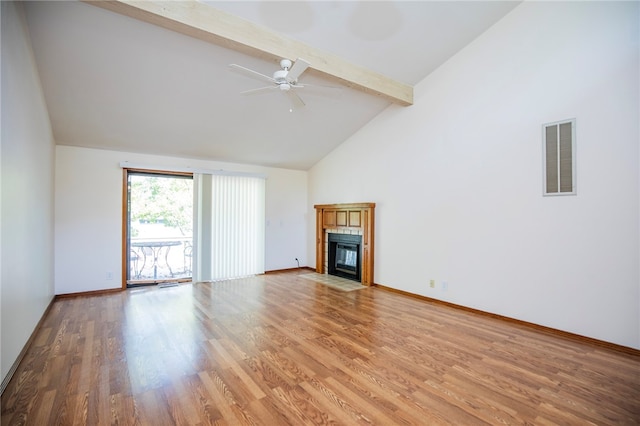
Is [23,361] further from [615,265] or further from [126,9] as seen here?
[615,265]

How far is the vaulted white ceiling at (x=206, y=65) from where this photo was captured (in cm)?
291

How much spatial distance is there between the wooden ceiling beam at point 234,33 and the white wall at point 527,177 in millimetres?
1332

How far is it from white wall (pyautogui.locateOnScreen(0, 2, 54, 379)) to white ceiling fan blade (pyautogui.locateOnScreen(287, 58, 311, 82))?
2.13 meters

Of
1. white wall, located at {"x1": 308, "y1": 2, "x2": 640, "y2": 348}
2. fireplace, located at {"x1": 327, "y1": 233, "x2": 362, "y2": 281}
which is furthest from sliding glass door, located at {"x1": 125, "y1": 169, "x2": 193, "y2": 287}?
white wall, located at {"x1": 308, "y1": 2, "x2": 640, "y2": 348}

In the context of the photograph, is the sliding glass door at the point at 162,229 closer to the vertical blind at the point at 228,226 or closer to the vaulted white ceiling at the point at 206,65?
the vertical blind at the point at 228,226

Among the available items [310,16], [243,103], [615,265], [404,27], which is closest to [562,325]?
[615,265]

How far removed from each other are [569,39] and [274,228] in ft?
18.4

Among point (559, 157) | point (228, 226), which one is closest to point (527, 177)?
point (559, 157)

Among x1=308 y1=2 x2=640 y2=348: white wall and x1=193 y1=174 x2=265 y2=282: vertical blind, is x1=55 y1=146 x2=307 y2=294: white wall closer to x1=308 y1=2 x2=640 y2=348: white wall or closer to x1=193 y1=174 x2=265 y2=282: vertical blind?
x1=193 y1=174 x2=265 y2=282: vertical blind

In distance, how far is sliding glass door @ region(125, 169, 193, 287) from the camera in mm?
6023

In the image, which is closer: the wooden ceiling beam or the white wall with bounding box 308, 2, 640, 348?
the wooden ceiling beam

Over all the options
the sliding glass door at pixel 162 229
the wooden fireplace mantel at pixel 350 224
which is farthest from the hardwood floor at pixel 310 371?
the sliding glass door at pixel 162 229

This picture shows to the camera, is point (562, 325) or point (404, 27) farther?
point (404, 27)

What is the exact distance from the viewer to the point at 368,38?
140 inches
